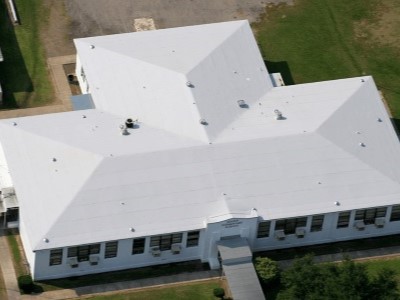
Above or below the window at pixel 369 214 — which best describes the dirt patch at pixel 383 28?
above

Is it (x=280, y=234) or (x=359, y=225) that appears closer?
(x=280, y=234)

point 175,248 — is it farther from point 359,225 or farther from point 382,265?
point 382,265

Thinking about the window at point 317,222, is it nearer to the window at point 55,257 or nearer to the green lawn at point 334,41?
the green lawn at point 334,41

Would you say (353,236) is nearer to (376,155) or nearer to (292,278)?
(376,155)

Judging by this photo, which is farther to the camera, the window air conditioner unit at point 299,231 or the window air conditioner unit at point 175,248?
the window air conditioner unit at point 299,231

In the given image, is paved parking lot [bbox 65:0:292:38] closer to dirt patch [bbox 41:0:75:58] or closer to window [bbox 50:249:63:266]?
dirt patch [bbox 41:0:75:58]

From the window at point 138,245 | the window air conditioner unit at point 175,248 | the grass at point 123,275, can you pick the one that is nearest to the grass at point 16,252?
the grass at point 123,275

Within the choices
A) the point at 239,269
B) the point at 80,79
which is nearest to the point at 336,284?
the point at 239,269

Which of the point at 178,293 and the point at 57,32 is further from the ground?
the point at 57,32
